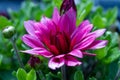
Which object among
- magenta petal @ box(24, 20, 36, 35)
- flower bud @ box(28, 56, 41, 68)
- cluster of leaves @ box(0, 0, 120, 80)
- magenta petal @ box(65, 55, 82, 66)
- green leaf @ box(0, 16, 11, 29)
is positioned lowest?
cluster of leaves @ box(0, 0, 120, 80)

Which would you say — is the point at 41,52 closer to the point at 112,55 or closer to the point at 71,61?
the point at 71,61

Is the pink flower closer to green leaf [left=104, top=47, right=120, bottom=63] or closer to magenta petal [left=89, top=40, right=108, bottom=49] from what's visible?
magenta petal [left=89, top=40, right=108, bottom=49]

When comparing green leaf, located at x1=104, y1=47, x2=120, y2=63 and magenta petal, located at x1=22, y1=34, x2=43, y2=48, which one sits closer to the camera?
magenta petal, located at x1=22, y1=34, x2=43, y2=48

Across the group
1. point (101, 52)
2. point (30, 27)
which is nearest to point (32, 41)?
point (30, 27)

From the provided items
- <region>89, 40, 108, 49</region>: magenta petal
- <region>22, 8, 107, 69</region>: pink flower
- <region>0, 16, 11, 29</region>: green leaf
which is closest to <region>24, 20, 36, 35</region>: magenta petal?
<region>22, 8, 107, 69</region>: pink flower

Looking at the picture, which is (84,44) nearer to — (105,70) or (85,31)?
(85,31)

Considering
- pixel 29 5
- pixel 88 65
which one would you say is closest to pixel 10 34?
pixel 88 65

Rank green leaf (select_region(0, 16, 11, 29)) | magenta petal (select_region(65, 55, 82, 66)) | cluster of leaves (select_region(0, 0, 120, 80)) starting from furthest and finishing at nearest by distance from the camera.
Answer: green leaf (select_region(0, 16, 11, 29)), cluster of leaves (select_region(0, 0, 120, 80)), magenta petal (select_region(65, 55, 82, 66))

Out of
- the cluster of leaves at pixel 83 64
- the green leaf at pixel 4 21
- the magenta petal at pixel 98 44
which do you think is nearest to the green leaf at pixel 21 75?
the cluster of leaves at pixel 83 64
